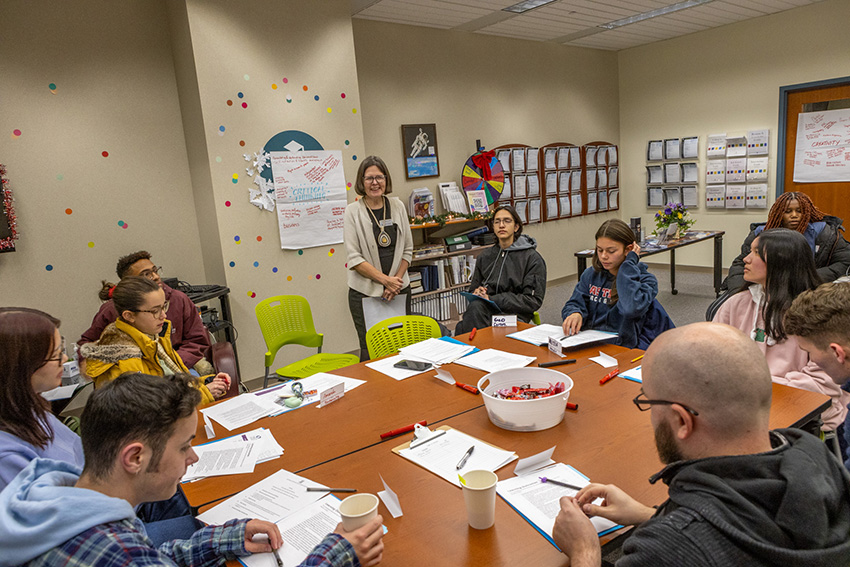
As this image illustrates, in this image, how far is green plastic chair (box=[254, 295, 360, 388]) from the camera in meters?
3.35

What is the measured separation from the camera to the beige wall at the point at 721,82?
5816mm

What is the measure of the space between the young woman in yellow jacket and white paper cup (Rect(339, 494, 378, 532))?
4.19 feet

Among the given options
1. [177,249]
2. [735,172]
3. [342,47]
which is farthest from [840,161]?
[177,249]

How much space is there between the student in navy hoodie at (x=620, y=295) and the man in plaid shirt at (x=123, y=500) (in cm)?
190

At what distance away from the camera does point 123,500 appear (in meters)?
1.02

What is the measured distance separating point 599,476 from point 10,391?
5.13ft

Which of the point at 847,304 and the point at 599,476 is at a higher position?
the point at 847,304

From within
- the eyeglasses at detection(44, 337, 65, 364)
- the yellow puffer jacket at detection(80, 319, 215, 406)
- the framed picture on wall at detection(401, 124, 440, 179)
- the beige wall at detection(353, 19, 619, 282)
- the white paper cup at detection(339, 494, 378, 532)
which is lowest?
the white paper cup at detection(339, 494, 378, 532)

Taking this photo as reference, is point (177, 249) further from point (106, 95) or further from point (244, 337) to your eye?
point (106, 95)

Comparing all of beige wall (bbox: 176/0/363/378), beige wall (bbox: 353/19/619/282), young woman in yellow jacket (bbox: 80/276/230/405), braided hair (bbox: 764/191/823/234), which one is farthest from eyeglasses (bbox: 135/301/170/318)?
braided hair (bbox: 764/191/823/234)

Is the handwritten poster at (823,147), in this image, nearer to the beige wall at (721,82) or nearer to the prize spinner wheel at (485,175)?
the beige wall at (721,82)

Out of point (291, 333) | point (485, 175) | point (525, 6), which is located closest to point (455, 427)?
point (291, 333)

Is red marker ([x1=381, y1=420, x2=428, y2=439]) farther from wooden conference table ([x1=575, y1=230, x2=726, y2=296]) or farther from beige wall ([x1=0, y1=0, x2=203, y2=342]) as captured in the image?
wooden conference table ([x1=575, y1=230, x2=726, y2=296])

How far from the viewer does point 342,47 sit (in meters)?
4.39
